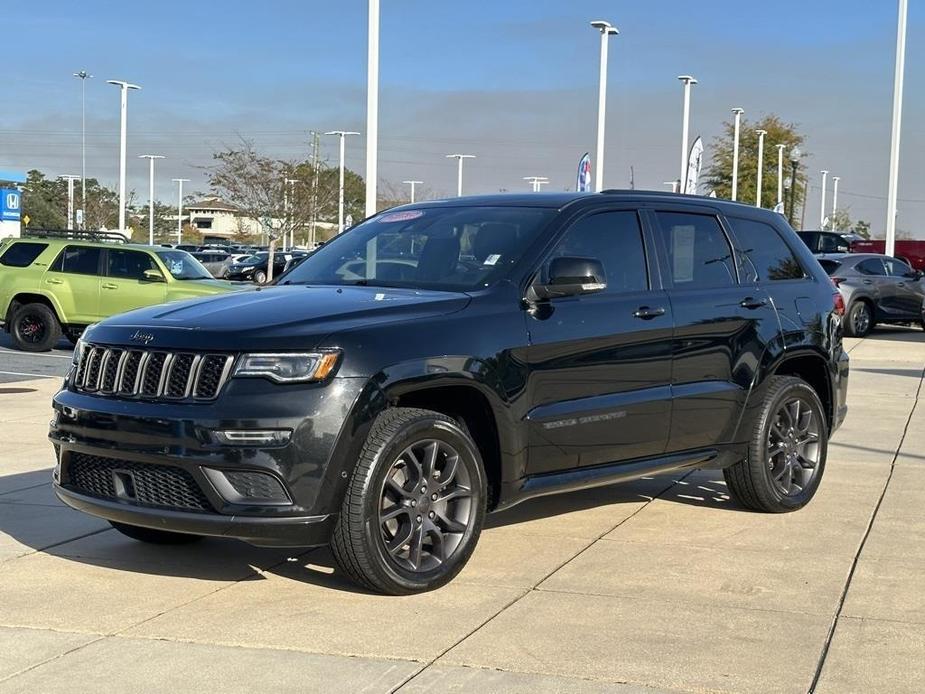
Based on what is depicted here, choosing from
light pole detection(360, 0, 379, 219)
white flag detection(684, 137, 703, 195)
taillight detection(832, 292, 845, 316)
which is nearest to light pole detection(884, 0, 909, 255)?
white flag detection(684, 137, 703, 195)

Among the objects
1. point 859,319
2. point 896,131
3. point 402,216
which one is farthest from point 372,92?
point 896,131

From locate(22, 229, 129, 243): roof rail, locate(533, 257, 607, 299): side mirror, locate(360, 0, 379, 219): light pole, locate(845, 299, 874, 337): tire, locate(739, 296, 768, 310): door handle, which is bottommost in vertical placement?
locate(845, 299, 874, 337): tire

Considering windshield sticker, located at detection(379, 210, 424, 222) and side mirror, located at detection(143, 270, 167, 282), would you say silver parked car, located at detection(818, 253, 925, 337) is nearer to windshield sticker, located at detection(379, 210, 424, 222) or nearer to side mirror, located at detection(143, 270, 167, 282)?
side mirror, located at detection(143, 270, 167, 282)

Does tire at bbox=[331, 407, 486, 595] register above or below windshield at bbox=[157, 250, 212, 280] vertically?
below

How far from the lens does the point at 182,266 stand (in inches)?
762

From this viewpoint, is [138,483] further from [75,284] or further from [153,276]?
[75,284]

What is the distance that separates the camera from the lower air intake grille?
5.30 m

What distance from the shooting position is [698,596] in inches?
224

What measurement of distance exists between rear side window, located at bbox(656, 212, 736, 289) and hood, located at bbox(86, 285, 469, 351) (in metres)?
1.59

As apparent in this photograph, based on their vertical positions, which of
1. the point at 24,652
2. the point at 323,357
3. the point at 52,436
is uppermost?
the point at 323,357

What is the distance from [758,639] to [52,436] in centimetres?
323

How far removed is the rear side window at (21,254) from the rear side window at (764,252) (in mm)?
14124

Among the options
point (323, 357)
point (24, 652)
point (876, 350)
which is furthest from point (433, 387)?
point (876, 350)

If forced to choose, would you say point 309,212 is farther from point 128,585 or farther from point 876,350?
point 128,585
